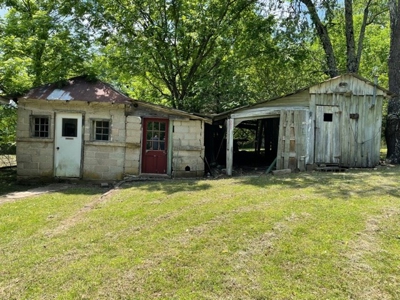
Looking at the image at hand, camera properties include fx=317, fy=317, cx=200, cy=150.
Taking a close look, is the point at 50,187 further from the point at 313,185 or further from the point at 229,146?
the point at 313,185

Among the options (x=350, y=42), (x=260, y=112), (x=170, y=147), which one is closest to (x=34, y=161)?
(x=170, y=147)

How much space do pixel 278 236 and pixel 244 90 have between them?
10737 mm

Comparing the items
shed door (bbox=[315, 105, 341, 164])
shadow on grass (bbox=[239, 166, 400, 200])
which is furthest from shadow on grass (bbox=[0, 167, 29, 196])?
shed door (bbox=[315, 105, 341, 164])

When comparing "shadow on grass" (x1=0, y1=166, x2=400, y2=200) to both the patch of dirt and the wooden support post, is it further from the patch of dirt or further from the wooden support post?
the wooden support post

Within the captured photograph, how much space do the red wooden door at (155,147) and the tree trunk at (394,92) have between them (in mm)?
9341

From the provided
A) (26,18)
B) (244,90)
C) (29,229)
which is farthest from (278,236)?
(26,18)

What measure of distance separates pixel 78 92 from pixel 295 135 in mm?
7855

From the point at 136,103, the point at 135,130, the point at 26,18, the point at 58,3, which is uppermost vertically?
the point at 58,3

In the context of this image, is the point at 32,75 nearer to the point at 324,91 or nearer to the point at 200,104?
the point at 200,104

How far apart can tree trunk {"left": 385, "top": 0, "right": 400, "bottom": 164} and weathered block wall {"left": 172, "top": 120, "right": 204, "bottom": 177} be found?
818cm

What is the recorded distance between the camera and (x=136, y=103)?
35.6ft

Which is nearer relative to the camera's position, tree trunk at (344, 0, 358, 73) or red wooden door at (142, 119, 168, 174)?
red wooden door at (142, 119, 168, 174)

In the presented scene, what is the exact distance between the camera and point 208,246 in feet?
15.3

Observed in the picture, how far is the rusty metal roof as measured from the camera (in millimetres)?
10562
